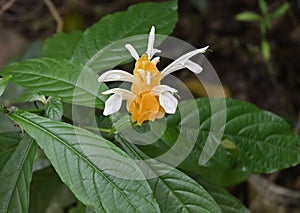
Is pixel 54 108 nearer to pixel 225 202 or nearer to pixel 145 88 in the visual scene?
pixel 145 88

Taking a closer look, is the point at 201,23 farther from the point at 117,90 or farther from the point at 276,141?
the point at 117,90

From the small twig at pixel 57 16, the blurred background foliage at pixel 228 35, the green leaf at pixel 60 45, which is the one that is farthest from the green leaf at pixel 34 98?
the blurred background foliage at pixel 228 35

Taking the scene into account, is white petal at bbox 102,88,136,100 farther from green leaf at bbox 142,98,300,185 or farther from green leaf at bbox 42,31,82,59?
green leaf at bbox 42,31,82,59

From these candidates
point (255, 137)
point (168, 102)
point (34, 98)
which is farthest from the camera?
point (255, 137)

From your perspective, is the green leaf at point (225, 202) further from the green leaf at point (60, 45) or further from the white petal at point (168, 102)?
the green leaf at point (60, 45)

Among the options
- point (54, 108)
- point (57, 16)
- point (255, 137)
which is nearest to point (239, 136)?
point (255, 137)
